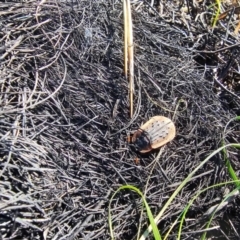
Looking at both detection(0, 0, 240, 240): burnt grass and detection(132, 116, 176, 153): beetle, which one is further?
detection(132, 116, 176, 153): beetle

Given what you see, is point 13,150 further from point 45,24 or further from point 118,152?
point 45,24

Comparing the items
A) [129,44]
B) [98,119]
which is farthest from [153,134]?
[129,44]

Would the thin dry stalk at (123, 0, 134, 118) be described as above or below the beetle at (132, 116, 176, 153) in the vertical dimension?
above

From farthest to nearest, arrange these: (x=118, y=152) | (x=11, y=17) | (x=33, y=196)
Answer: (x=11, y=17) → (x=118, y=152) → (x=33, y=196)

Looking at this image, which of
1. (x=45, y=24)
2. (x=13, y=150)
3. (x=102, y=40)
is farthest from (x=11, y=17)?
(x=13, y=150)

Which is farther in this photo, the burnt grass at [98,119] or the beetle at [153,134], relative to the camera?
the beetle at [153,134]
